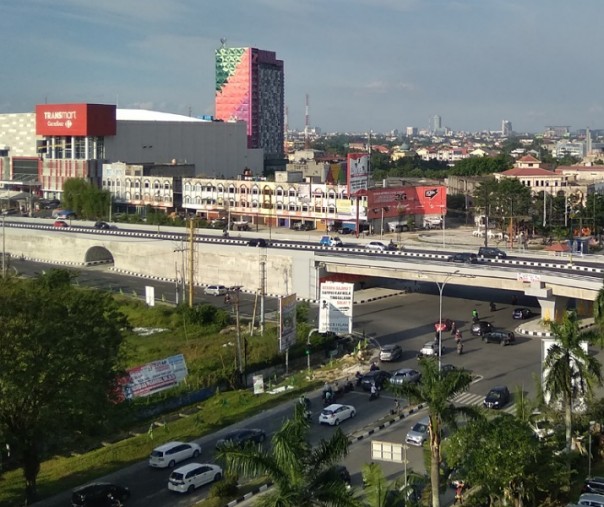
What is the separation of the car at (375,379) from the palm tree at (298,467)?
14373mm

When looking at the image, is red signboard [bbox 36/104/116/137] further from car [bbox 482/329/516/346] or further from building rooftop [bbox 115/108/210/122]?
car [bbox 482/329/516/346]

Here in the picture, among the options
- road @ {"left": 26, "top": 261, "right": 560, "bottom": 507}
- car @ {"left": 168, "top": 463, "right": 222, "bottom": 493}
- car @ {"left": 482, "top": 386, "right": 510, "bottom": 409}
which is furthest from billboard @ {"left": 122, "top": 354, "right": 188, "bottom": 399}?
car @ {"left": 482, "top": 386, "right": 510, "bottom": 409}

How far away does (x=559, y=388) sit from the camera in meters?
18.2

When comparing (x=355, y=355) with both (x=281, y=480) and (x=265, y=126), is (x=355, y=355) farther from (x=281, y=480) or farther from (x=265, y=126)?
(x=265, y=126)

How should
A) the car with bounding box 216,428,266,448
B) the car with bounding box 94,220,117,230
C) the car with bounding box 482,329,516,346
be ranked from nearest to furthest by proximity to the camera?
the car with bounding box 216,428,266,448, the car with bounding box 482,329,516,346, the car with bounding box 94,220,117,230

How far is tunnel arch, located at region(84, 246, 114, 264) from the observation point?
179 feet

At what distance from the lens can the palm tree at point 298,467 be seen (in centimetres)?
1077

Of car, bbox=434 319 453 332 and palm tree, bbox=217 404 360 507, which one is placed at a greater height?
palm tree, bbox=217 404 360 507

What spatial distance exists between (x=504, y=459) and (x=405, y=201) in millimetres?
50519

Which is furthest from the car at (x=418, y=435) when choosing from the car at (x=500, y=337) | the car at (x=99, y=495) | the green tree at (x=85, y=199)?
the green tree at (x=85, y=199)

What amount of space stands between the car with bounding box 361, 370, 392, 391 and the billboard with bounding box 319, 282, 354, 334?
390 cm

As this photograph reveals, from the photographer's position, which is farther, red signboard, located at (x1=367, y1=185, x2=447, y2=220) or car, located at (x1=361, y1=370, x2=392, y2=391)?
red signboard, located at (x1=367, y1=185, x2=447, y2=220)

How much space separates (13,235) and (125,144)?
2594 centimetres

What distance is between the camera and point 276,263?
4322cm
